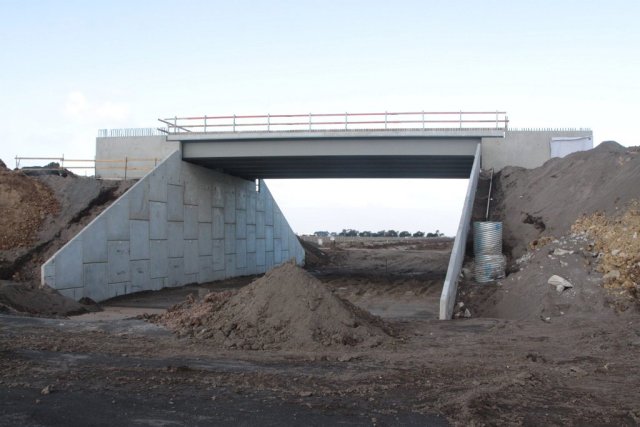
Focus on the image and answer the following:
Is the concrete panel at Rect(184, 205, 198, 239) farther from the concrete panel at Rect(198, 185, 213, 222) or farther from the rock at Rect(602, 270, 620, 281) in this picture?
the rock at Rect(602, 270, 620, 281)

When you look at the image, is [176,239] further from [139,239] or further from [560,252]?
[560,252]

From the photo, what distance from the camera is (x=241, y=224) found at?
32.4m

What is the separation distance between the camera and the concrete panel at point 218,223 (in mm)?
29600

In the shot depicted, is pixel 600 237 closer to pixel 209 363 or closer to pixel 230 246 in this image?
pixel 209 363

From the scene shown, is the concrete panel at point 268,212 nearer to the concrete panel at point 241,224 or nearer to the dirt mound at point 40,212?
the concrete panel at point 241,224

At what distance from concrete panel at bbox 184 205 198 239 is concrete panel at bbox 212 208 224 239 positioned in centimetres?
173

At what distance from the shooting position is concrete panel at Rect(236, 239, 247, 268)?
31.9 metres

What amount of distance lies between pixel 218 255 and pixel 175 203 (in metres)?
4.53

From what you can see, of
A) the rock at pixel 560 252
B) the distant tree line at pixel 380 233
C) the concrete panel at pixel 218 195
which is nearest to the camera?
A: the rock at pixel 560 252

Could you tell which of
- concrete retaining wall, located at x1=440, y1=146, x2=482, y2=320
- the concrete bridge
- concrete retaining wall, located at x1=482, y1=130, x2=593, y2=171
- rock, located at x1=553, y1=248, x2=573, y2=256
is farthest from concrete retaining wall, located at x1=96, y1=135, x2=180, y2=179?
rock, located at x1=553, y1=248, x2=573, y2=256

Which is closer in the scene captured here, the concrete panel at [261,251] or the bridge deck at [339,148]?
the bridge deck at [339,148]

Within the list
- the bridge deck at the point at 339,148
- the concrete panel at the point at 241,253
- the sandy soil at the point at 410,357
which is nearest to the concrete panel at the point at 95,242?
the sandy soil at the point at 410,357

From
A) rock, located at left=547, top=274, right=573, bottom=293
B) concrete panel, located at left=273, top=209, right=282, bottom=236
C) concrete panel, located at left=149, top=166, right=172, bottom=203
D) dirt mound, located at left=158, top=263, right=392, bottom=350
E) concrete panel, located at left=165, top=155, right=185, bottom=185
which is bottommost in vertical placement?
dirt mound, located at left=158, top=263, right=392, bottom=350

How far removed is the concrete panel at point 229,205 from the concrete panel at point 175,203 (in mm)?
4176
